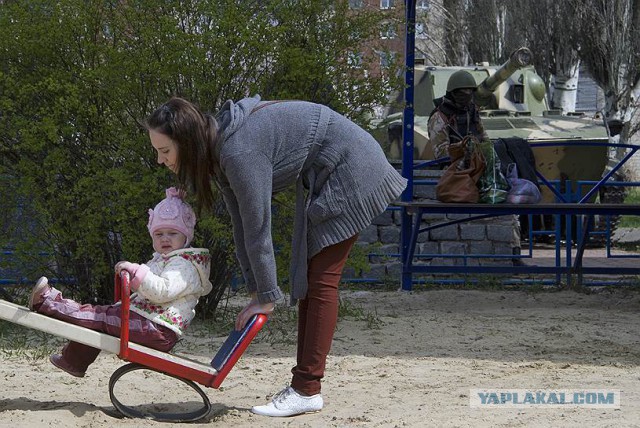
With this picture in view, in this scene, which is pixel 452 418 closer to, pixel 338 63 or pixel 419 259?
pixel 338 63

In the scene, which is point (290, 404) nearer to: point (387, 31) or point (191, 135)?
point (191, 135)

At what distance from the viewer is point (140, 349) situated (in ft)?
13.9

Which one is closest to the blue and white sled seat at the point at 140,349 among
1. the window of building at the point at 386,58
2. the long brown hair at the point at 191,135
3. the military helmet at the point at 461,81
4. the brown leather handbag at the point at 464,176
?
the long brown hair at the point at 191,135

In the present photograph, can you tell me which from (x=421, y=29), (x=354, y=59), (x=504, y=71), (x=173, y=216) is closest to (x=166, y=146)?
(x=173, y=216)

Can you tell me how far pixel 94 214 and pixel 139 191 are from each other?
13.6 inches

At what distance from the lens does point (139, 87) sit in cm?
620

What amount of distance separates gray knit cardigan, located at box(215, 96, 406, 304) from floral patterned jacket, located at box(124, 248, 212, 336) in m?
0.18

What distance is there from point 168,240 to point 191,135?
1.66ft

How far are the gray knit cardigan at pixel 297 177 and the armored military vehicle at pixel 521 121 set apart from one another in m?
6.83

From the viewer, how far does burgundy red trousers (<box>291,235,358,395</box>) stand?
4.33 m

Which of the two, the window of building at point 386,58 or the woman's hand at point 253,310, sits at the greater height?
the window of building at point 386,58

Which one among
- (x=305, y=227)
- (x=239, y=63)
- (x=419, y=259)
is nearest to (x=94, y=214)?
(x=239, y=63)

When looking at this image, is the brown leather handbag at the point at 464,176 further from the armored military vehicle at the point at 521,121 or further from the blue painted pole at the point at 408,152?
the armored military vehicle at the point at 521,121

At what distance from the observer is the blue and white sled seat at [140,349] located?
417 centimetres
